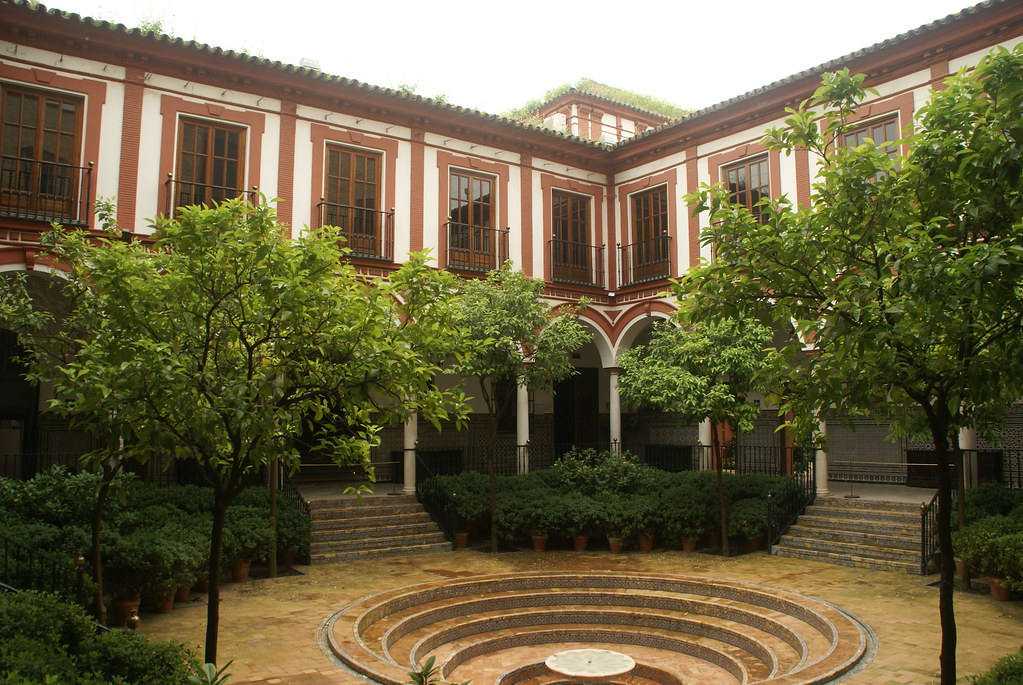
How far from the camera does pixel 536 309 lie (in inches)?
527

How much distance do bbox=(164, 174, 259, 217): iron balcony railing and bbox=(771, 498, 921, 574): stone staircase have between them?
11.2m

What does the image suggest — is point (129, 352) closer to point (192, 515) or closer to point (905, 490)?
point (192, 515)

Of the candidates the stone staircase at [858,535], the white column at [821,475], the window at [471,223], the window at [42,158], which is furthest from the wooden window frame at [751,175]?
the window at [42,158]

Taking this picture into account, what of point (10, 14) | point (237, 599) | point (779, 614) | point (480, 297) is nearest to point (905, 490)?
point (779, 614)

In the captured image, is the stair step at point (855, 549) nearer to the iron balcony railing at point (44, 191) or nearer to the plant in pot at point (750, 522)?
the plant in pot at point (750, 522)

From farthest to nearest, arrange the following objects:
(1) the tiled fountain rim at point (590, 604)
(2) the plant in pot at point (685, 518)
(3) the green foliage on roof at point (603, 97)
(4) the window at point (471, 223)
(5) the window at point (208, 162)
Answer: (3) the green foliage on roof at point (603, 97) < (4) the window at point (471, 223) < (5) the window at point (208, 162) < (2) the plant in pot at point (685, 518) < (1) the tiled fountain rim at point (590, 604)

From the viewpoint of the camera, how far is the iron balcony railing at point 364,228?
15.6 m

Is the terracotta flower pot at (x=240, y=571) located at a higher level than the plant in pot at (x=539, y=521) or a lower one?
lower

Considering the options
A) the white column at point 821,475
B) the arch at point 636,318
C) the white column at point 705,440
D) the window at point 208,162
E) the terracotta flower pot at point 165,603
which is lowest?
the terracotta flower pot at point 165,603

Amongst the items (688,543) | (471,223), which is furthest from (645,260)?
(688,543)

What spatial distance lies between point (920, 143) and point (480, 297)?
8.54 m

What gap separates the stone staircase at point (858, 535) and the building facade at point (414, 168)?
8.45ft

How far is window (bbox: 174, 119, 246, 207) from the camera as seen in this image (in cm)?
1423

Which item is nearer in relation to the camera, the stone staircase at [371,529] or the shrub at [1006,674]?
the shrub at [1006,674]
